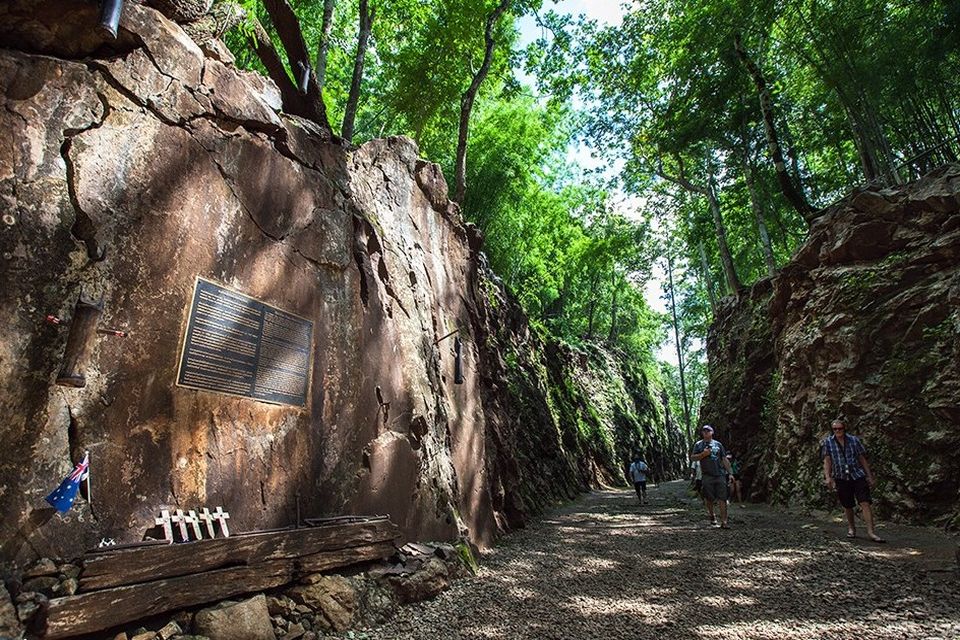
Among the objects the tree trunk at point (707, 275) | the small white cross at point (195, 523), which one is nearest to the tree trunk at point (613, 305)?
the tree trunk at point (707, 275)

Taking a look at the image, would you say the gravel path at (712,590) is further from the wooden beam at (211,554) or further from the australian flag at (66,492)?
the australian flag at (66,492)

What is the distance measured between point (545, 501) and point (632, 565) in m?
7.99

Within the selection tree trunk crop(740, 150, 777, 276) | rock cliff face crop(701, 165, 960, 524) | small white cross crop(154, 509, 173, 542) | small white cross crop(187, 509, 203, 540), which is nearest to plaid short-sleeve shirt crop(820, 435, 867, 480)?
rock cliff face crop(701, 165, 960, 524)

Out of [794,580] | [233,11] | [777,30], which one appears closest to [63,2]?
[233,11]

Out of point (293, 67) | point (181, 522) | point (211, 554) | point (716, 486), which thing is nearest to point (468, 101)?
point (293, 67)

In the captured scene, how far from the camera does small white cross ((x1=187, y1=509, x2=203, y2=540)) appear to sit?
3.60 metres

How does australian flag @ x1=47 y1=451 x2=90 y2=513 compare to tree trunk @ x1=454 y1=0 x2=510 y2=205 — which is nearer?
australian flag @ x1=47 y1=451 x2=90 y2=513

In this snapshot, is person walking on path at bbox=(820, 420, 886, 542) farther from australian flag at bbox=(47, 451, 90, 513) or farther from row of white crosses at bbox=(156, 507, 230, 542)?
australian flag at bbox=(47, 451, 90, 513)

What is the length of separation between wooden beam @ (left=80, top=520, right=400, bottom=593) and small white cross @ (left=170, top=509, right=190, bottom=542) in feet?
0.54

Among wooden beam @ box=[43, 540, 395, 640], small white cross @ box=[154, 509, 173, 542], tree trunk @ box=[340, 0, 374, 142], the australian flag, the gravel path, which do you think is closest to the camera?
wooden beam @ box=[43, 540, 395, 640]

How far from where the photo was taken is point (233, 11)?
5.21m

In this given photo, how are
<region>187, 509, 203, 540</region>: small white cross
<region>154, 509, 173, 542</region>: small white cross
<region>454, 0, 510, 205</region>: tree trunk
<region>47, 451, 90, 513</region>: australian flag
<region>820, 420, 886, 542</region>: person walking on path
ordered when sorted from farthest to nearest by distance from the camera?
<region>454, 0, 510, 205</region>: tree trunk < <region>820, 420, 886, 542</region>: person walking on path < <region>187, 509, 203, 540</region>: small white cross < <region>154, 509, 173, 542</region>: small white cross < <region>47, 451, 90, 513</region>: australian flag

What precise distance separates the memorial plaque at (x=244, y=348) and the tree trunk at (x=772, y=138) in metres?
14.2

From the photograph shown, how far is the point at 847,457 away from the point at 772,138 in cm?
1126
